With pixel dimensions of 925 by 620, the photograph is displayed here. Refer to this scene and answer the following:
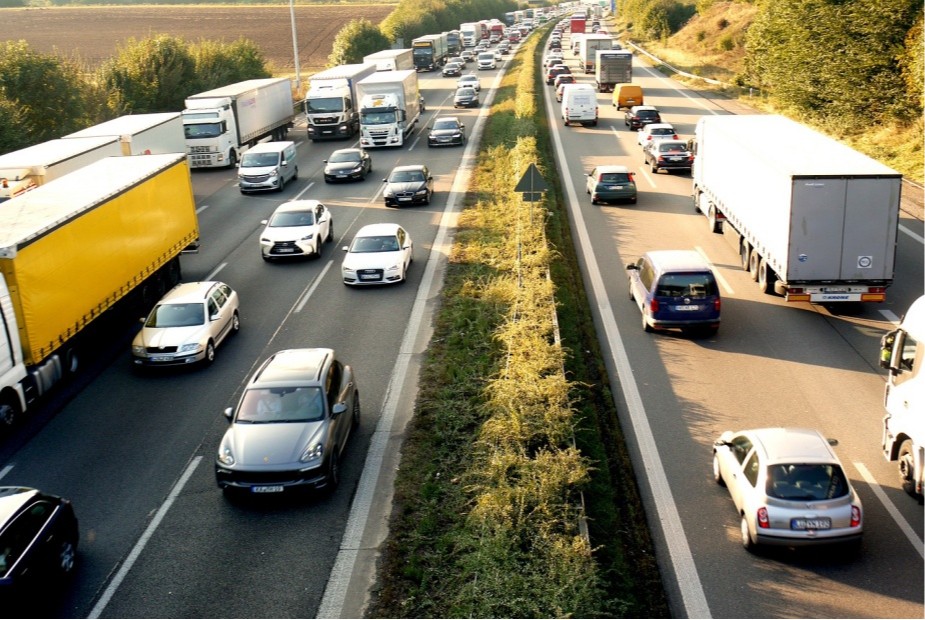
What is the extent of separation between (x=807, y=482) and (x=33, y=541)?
A: 30.6 ft

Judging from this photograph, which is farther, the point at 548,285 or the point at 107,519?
the point at 548,285

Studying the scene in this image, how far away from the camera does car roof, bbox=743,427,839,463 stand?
1215cm

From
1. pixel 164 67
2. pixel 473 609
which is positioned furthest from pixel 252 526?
pixel 164 67

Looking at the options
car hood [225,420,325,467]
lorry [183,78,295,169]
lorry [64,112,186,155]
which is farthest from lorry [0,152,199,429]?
lorry [183,78,295,169]

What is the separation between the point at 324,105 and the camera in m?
49.8

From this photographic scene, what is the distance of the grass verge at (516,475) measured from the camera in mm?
11023

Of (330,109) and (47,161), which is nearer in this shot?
(47,161)

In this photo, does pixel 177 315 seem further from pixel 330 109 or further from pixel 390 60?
pixel 390 60

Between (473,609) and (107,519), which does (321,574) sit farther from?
(107,519)

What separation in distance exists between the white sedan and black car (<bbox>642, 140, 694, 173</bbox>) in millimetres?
15907

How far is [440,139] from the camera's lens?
4528cm

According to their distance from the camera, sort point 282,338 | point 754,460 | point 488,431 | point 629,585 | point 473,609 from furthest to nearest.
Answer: point 282,338 → point 488,431 → point 754,460 → point 629,585 → point 473,609

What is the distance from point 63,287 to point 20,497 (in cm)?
771

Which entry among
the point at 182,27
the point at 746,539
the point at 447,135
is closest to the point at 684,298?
the point at 746,539
